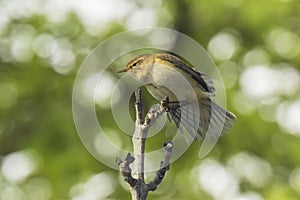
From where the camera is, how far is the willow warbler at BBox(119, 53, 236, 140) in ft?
9.46

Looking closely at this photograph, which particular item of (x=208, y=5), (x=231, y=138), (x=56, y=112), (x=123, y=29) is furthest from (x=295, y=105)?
(x=56, y=112)

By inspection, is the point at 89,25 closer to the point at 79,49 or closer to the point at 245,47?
the point at 79,49

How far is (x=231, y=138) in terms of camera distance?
7387 mm

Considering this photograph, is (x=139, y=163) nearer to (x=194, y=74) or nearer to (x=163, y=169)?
(x=163, y=169)

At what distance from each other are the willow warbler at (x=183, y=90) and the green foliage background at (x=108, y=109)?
3.88 m

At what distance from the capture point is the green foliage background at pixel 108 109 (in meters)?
7.18

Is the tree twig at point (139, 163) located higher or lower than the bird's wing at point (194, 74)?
lower

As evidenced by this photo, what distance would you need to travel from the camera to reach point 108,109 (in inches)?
291

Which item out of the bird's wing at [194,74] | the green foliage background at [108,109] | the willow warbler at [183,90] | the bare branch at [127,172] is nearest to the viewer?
the bare branch at [127,172]

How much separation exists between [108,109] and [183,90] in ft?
14.6

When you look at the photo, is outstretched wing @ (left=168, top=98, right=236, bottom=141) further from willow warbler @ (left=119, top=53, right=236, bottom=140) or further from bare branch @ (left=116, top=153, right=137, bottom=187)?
bare branch @ (left=116, top=153, right=137, bottom=187)

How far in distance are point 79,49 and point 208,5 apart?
4.16 feet

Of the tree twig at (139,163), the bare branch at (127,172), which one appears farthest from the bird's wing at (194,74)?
the bare branch at (127,172)

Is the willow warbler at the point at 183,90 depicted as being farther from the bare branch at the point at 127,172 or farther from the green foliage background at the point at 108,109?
the green foliage background at the point at 108,109
